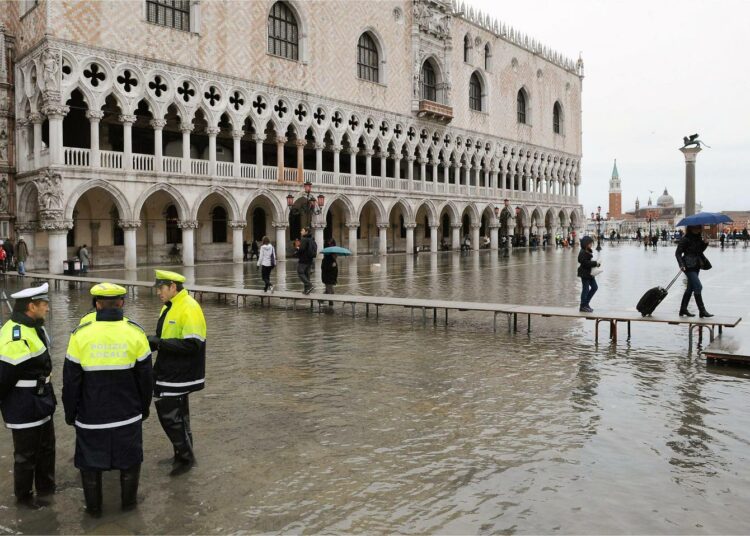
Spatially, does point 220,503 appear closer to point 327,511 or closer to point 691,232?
point 327,511

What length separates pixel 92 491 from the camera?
3.90 meters

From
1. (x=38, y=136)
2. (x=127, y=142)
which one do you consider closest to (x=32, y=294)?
(x=127, y=142)

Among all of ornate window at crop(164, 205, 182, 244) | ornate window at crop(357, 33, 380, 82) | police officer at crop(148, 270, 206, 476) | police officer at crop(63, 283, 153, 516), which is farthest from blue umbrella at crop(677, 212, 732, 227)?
ornate window at crop(357, 33, 380, 82)

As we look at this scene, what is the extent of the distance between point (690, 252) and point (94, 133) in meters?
23.2

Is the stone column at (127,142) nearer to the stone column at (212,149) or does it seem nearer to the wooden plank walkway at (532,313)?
the stone column at (212,149)

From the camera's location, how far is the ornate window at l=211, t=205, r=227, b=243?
34438 mm

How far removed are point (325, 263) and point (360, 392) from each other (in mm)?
8337

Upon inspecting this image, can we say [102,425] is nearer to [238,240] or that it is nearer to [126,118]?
[126,118]

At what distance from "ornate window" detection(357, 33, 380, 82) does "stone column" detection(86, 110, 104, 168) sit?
1770cm

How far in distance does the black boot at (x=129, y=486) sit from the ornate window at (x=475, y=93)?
1922 inches

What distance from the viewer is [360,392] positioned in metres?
6.75

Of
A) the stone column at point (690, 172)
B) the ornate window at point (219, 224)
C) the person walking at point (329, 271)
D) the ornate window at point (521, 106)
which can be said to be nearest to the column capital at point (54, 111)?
the ornate window at point (219, 224)

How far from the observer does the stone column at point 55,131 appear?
24.2m

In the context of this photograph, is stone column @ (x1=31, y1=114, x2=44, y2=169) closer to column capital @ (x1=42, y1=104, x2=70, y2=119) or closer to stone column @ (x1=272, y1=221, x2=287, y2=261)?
column capital @ (x1=42, y1=104, x2=70, y2=119)
